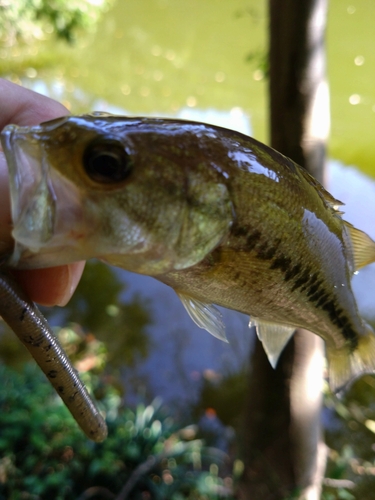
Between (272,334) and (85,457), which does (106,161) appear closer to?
(272,334)

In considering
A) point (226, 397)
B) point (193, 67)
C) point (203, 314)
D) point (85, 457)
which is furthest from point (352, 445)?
point (193, 67)

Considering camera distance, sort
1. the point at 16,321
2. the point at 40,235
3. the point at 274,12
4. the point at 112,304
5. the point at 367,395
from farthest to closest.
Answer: the point at 112,304, the point at 367,395, the point at 274,12, the point at 16,321, the point at 40,235

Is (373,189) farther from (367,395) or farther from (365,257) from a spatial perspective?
(365,257)

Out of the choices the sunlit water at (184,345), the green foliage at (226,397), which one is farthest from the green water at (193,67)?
the green foliage at (226,397)

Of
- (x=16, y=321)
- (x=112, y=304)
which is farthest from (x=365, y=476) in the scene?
(x=16, y=321)

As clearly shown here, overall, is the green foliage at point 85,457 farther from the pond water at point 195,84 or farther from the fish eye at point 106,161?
the fish eye at point 106,161

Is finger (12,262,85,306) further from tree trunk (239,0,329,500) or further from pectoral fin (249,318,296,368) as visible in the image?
tree trunk (239,0,329,500)
